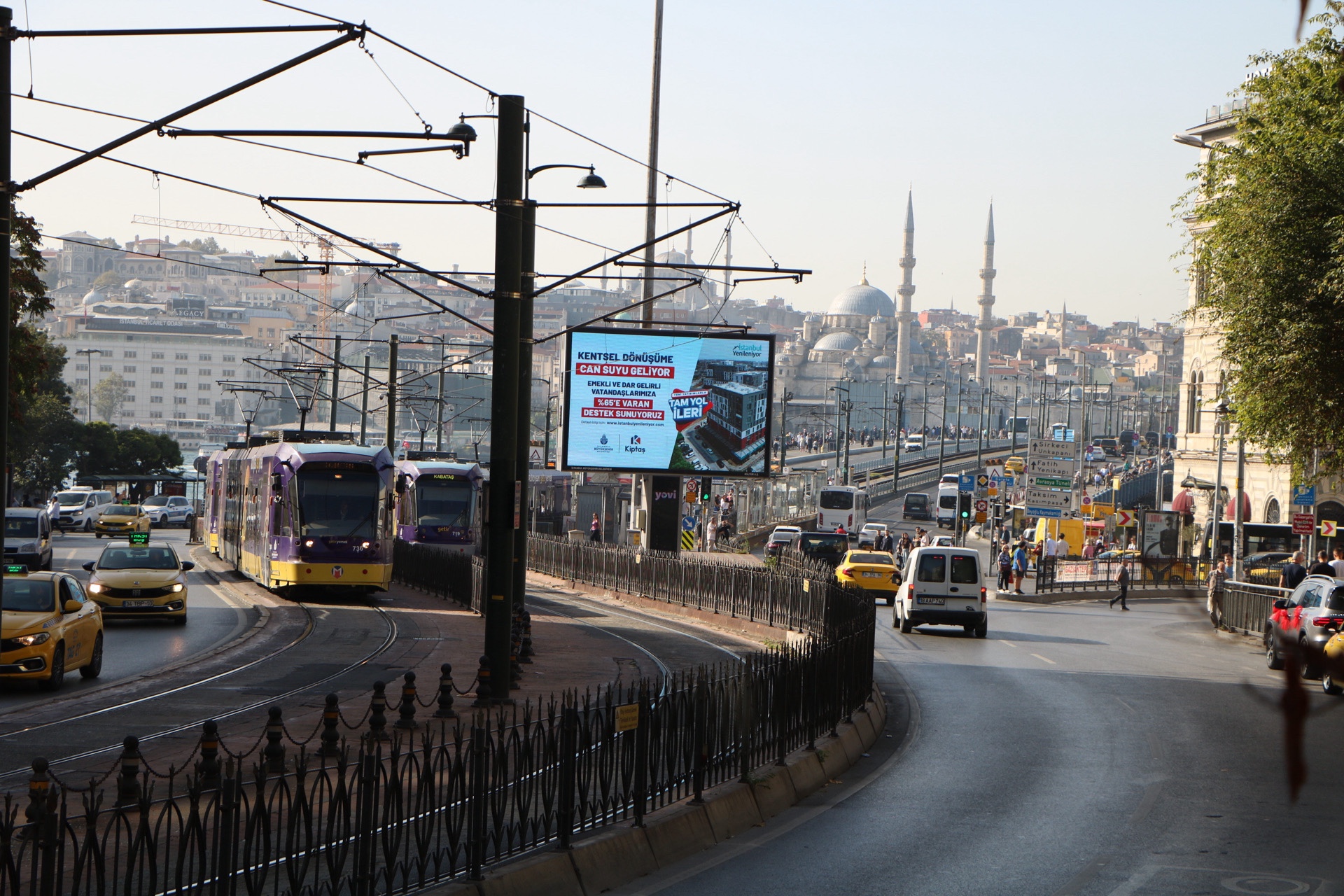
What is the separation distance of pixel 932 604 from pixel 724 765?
18124mm

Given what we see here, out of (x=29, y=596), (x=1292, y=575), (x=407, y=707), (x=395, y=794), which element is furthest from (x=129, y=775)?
(x=1292, y=575)

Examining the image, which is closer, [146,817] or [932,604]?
[146,817]

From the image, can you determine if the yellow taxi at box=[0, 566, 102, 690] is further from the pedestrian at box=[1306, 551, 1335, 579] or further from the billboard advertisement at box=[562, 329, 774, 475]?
the pedestrian at box=[1306, 551, 1335, 579]

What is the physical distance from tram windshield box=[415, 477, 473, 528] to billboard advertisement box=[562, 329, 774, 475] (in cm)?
508

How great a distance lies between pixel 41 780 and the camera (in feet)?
20.2

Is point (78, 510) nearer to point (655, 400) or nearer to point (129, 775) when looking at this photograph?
point (655, 400)

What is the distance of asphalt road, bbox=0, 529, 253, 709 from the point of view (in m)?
17.2

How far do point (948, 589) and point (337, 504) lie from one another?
11.9m

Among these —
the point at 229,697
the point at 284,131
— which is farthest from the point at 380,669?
the point at 284,131

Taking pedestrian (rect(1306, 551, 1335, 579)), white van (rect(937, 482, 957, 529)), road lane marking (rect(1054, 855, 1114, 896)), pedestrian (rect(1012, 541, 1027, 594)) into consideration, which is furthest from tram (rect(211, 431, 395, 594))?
white van (rect(937, 482, 957, 529))

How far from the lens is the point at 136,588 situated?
2552 centimetres

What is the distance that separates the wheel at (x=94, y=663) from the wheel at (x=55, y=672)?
0.96 metres

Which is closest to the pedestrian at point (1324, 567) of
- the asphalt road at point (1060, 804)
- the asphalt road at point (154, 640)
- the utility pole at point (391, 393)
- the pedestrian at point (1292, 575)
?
the pedestrian at point (1292, 575)

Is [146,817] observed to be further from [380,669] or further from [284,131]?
[380,669]
